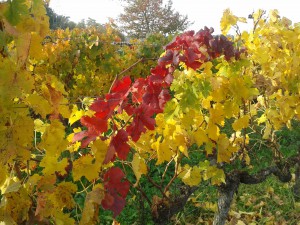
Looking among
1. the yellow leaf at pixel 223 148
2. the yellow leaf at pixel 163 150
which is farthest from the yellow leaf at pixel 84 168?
the yellow leaf at pixel 223 148

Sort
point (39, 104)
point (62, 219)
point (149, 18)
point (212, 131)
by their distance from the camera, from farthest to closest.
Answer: point (149, 18) < point (212, 131) < point (62, 219) < point (39, 104)

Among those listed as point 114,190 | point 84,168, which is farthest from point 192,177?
point 84,168

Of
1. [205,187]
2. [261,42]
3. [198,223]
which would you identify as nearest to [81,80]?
[205,187]

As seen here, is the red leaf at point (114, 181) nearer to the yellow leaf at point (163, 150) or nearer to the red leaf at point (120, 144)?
the red leaf at point (120, 144)

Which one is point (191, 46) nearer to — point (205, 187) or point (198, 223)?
point (198, 223)

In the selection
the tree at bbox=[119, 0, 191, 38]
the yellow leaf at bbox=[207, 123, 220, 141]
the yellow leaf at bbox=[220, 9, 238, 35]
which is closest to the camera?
the yellow leaf at bbox=[207, 123, 220, 141]

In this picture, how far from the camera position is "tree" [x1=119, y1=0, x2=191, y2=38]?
102ft

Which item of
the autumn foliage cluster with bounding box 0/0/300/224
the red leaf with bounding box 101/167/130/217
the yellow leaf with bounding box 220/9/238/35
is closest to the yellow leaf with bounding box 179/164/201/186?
the autumn foliage cluster with bounding box 0/0/300/224

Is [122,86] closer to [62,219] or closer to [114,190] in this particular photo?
[114,190]

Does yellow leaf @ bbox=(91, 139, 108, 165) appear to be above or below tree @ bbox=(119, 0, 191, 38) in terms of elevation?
below

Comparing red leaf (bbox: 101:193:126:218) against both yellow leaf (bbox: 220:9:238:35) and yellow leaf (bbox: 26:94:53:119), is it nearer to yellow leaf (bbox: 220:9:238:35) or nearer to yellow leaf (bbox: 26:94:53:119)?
yellow leaf (bbox: 26:94:53:119)

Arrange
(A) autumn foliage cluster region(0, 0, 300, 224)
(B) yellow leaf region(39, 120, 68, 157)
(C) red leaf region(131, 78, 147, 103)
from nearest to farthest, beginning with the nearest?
(A) autumn foliage cluster region(0, 0, 300, 224)
(B) yellow leaf region(39, 120, 68, 157)
(C) red leaf region(131, 78, 147, 103)

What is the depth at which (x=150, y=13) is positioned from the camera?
31344mm

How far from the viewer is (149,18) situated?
31.3 meters
